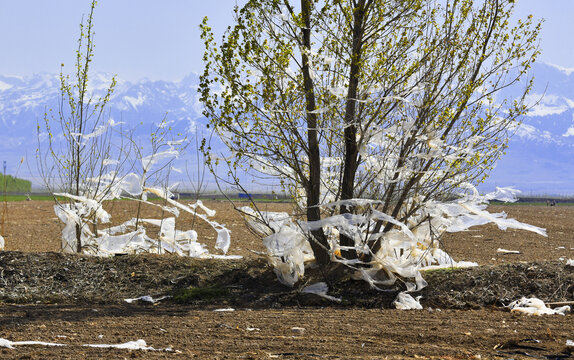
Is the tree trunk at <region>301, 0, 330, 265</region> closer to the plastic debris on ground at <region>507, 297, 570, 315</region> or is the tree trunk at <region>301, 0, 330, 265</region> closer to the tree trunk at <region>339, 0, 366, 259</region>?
the tree trunk at <region>339, 0, 366, 259</region>

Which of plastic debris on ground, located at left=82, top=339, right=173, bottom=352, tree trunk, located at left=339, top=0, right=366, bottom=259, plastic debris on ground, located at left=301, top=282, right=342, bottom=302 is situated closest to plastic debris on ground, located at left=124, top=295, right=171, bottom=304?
plastic debris on ground, located at left=301, top=282, right=342, bottom=302

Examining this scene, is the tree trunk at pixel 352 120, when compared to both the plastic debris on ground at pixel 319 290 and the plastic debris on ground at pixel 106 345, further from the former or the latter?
the plastic debris on ground at pixel 106 345

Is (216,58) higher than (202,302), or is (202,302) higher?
(216,58)

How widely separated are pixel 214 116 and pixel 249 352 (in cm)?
340

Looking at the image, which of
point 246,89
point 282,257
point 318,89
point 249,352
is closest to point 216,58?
point 246,89

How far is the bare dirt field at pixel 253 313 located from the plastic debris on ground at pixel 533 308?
136mm

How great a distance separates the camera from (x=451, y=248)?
12.7 metres

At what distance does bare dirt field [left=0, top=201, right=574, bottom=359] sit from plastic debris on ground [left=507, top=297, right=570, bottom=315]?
0.14 metres

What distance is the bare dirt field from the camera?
4844 millimetres

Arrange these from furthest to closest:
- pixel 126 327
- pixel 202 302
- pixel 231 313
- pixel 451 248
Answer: pixel 451 248 < pixel 202 302 < pixel 231 313 < pixel 126 327

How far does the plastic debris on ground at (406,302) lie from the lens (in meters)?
6.95

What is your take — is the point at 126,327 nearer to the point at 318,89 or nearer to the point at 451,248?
the point at 318,89

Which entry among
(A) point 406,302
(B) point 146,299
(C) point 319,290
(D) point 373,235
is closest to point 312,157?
(D) point 373,235

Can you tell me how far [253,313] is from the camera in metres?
6.48
